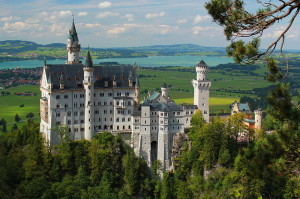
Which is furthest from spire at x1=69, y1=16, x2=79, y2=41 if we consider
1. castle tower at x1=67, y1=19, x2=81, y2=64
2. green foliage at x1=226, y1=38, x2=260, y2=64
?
green foliage at x1=226, y1=38, x2=260, y2=64

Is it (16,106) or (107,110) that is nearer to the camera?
(107,110)

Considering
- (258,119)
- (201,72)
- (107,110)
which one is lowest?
(258,119)

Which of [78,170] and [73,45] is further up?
[73,45]

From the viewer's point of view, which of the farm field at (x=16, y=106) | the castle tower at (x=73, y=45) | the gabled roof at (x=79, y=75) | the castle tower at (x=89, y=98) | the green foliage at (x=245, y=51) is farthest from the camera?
the farm field at (x=16, y=106)

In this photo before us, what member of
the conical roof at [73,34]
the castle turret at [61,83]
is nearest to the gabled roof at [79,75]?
the castle turret at [61,83]

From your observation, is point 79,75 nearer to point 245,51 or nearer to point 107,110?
point 107,110

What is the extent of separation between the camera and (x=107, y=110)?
7881 centimetres

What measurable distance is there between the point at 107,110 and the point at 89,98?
4.97m

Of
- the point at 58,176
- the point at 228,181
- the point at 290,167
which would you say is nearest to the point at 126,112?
the point at 58,176

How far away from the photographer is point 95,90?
255ft

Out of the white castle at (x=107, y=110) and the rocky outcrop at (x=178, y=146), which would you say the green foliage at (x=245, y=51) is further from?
the rocky outcrop at (x=178, y=146)

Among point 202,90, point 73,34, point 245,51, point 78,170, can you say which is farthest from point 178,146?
point 245,51

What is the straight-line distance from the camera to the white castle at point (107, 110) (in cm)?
7494

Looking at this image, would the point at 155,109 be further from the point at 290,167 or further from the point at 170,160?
the point at 290,167
